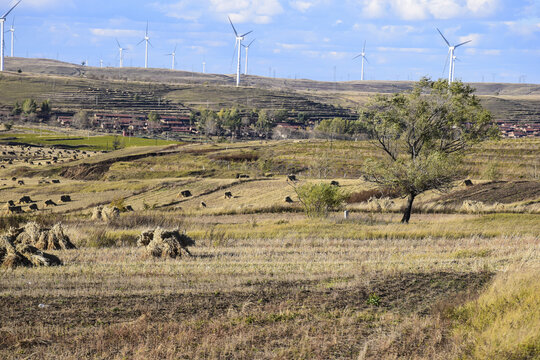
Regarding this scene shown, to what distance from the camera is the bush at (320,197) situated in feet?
139

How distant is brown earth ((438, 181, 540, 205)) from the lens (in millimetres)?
52438

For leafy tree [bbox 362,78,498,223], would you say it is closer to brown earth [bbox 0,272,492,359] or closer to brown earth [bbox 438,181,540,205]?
brown earth [bbox 438,181,540,205]

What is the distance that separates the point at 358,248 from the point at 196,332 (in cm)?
1528

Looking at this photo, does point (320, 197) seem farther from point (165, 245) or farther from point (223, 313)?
point (223, 313)

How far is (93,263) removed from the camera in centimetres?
2089

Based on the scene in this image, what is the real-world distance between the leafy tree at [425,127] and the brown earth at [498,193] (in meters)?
12.0

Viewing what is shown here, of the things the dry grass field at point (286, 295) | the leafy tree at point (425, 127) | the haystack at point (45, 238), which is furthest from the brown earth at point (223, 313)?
the leafy tree at point (425, 127)

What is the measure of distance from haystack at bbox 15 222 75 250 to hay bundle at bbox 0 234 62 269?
425 cm

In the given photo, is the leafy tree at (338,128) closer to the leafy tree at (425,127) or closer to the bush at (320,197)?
the leafy tree at (425,127)

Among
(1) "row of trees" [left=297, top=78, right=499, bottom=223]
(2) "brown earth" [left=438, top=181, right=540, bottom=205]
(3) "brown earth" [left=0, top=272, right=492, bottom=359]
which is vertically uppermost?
(1) "row of trees" [left=297, top=78, right=499, bottom=223]

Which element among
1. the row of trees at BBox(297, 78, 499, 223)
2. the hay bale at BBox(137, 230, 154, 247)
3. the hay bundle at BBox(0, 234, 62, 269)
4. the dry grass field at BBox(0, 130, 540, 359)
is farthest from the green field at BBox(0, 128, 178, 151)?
the hay bundle at BBox(0, 234, 62, 269)

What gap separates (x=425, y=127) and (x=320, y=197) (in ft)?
28.8

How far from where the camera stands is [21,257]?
66.4 ft

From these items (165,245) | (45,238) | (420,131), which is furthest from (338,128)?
(165,245)
